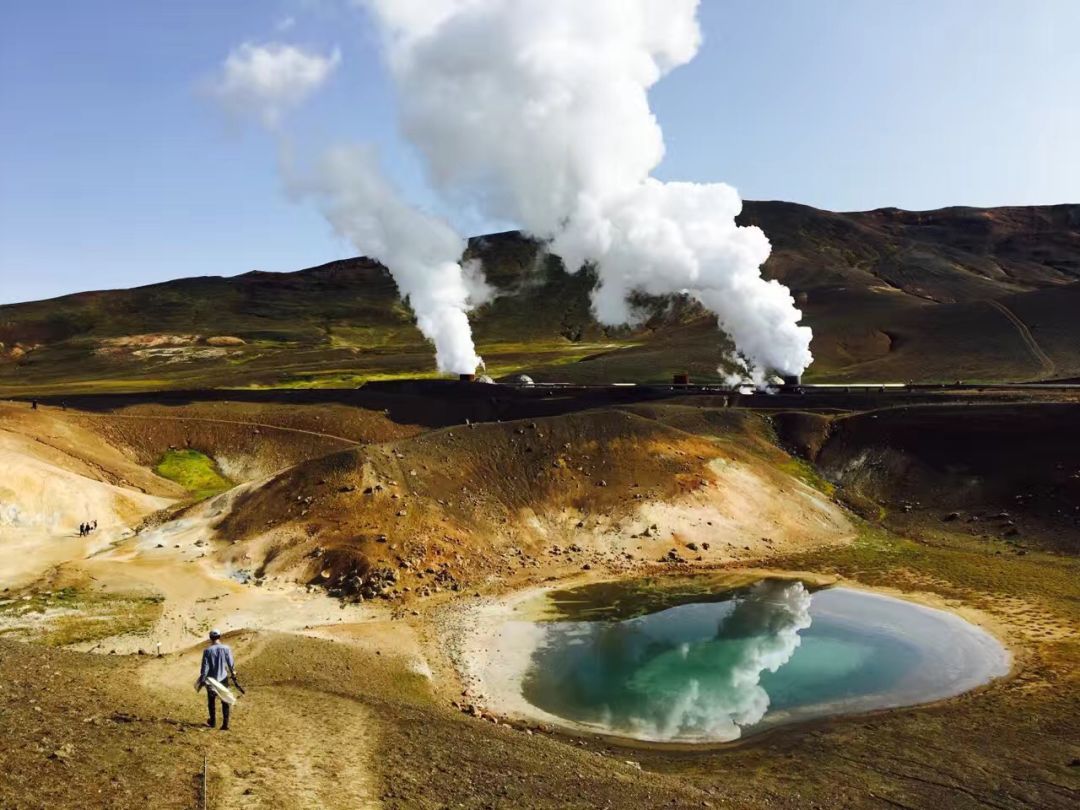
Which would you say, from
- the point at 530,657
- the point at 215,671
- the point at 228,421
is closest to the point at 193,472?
the point at 228,421

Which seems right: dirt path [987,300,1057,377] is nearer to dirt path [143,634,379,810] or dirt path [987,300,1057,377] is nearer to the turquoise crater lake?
the turquoise crater lake

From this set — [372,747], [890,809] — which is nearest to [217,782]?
[372,747]

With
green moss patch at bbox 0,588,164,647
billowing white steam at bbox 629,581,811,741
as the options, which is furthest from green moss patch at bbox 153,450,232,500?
billowing white steam at bbox 629,581,811,741

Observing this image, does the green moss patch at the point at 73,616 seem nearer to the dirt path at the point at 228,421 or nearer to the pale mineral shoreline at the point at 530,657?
the pale mineral shoreline at the point at 530,657

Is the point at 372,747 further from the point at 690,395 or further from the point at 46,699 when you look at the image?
the point at 690,395

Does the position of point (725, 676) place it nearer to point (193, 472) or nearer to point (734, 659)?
point (734, 659)

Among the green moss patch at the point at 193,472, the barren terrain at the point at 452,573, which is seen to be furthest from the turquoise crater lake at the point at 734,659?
the green moss patch at the point at 193,472
